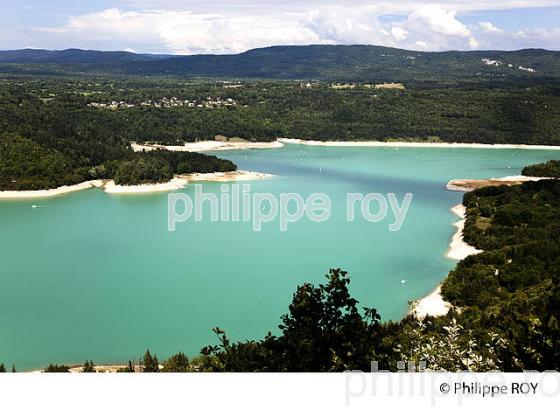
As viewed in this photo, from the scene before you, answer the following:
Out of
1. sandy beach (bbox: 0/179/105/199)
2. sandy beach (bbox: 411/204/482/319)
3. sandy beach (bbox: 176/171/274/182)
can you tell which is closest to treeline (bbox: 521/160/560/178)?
sandy beach (bbox: 411/204/482/319)

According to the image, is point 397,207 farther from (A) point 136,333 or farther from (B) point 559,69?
(B) point 559,69

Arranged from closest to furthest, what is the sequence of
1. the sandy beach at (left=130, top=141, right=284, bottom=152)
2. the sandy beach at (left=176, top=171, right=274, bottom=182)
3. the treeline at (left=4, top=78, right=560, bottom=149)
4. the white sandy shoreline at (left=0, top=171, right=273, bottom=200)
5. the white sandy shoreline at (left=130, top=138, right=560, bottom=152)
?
the white sandy shoreline at (left=0, top=171, right=273, bottom=200), the sandy beach at (left=176, top=171, right=274, bottom=182), the sandy beach at (left=130, top=141, right=284, bottom=152), the treeline at (left=4, top=78, right=560, bottom=149), the white sandy shoreline at (left=130, top=138, right=560, bottom=152)

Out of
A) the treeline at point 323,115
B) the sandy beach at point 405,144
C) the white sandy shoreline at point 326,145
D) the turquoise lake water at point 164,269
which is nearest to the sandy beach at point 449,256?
the turquoise lake water at point 164,269

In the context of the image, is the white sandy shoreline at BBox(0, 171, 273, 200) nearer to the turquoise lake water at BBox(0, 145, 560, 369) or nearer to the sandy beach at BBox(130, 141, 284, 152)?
the turquoise lake water at BBox(0, 145, 560, 369)

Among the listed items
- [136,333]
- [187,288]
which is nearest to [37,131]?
[187,288]

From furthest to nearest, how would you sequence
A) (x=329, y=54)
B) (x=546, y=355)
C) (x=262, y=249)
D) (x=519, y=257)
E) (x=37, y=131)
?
(x=329, y=54) < (x=37, y=131) < (x=262, y=249) < (x=519, y=257) < (x=546, y=355)

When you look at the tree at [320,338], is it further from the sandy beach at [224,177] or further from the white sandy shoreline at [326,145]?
the white sandy shoreline at [326,145]

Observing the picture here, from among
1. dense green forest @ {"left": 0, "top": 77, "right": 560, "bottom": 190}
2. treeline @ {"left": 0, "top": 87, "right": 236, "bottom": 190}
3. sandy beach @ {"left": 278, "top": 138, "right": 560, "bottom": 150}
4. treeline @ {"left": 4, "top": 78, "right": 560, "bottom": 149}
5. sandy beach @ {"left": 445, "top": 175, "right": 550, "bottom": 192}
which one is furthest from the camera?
sandy beach @ {"left": 278, "top": 138, "right": 560, "bottom": 150}
